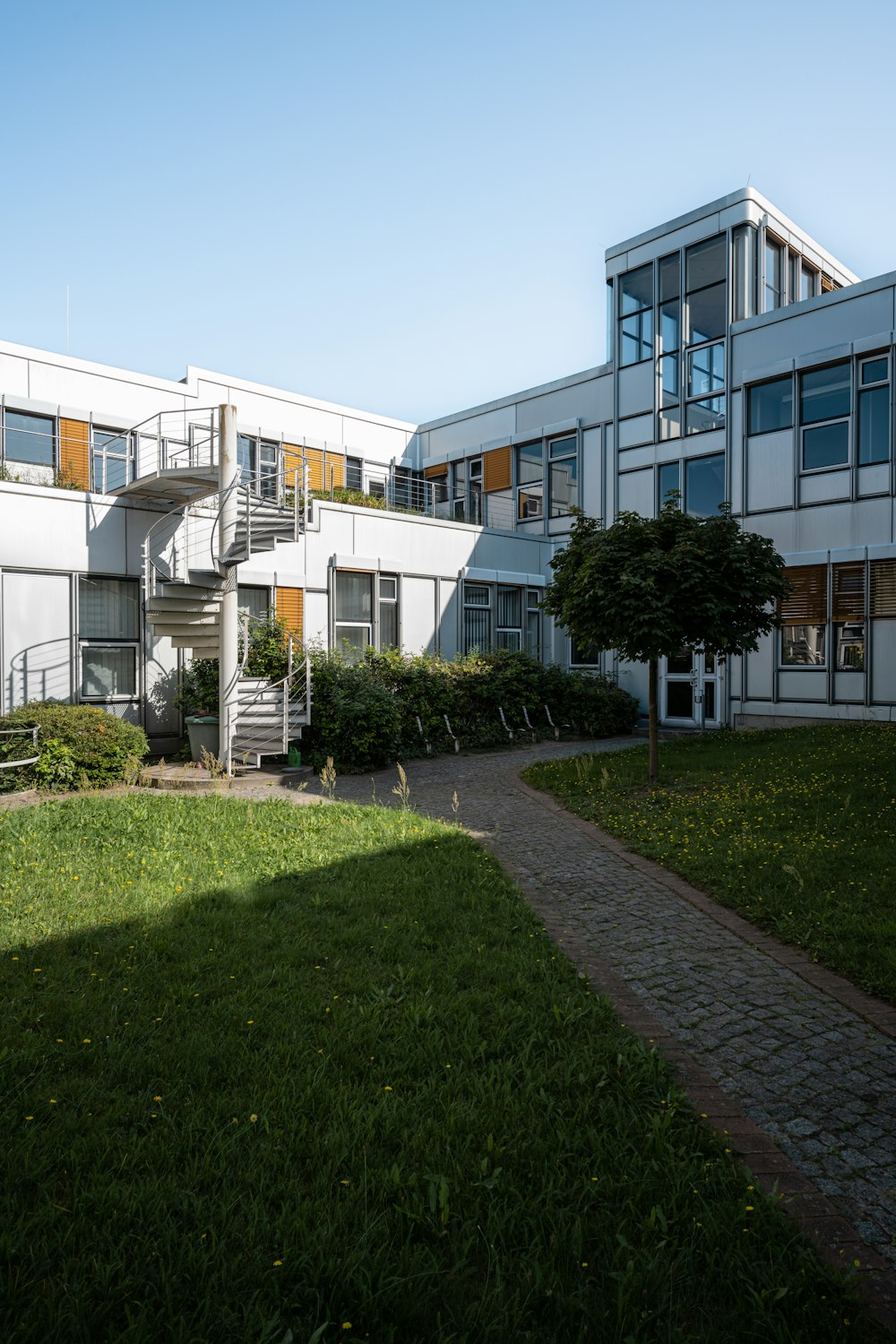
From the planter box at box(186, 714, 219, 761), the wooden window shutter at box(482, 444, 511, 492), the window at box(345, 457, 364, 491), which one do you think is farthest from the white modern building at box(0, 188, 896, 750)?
the window at box(345, 457, 364, 491)

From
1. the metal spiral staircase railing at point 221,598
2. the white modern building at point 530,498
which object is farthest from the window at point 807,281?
the metal spiral staircase railing at point 221,598

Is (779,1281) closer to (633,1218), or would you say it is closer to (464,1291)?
(633,1218)

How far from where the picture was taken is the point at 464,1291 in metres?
2.63

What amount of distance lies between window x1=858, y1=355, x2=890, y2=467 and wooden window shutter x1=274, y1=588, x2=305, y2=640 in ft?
38.9

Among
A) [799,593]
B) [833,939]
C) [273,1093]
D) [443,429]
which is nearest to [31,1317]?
[273,1093]

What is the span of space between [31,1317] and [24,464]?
18.9 meters

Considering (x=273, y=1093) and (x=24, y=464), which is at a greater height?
(x=24, y=464)

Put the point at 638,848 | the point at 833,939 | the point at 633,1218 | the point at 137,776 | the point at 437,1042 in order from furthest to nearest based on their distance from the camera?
the point at 137,776
the point at 638,848
the point at 833,939
the point at 437,1042
the point at 633,1218

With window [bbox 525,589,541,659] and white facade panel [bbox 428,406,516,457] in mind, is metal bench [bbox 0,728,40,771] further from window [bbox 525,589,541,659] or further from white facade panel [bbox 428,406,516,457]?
white facade panel [bbox 428,406,516,457]

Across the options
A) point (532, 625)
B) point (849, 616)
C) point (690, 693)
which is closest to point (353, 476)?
point (532, 625)

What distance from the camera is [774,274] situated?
67.9ft

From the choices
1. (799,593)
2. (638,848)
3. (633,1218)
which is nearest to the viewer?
(633,1218)

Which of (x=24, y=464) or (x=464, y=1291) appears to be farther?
(x=24, y=464)

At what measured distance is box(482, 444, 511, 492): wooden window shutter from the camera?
25484 mm
